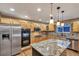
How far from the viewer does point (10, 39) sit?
5.19 feet

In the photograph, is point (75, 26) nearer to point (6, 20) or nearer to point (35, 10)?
point (35, 10)

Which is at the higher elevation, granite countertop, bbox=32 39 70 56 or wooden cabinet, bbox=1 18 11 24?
wooden cabinet, bbox=1 18 11 24

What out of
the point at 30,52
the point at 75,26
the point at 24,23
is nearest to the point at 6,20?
the point at 24,23

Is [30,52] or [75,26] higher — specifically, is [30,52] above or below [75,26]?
below

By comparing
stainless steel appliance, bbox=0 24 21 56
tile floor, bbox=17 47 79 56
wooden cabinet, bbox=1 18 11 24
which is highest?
wooden cabinet, bbox=1 18 11 24

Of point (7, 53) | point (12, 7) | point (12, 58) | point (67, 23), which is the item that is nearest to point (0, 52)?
point (7, 53)

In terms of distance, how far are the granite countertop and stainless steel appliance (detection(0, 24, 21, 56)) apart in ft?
1.06

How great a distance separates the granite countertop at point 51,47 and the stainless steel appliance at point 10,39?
324 mm

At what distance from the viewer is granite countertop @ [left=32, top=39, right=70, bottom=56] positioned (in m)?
1.56

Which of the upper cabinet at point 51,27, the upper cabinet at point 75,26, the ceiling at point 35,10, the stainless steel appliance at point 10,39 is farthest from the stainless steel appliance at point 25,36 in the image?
the upper cabinet at point 75,26

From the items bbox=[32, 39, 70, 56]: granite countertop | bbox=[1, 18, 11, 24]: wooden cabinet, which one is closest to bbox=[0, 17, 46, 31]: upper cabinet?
bbox=[1, 18, 11, 24]: wooden cabinet

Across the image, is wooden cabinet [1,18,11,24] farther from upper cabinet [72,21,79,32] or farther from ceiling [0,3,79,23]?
upper cabinet [72,21,79,32]

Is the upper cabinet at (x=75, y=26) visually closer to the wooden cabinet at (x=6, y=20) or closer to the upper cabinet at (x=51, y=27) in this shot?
the upper cabinet at (x=51, y=27)

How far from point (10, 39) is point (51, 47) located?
79 centimetres
